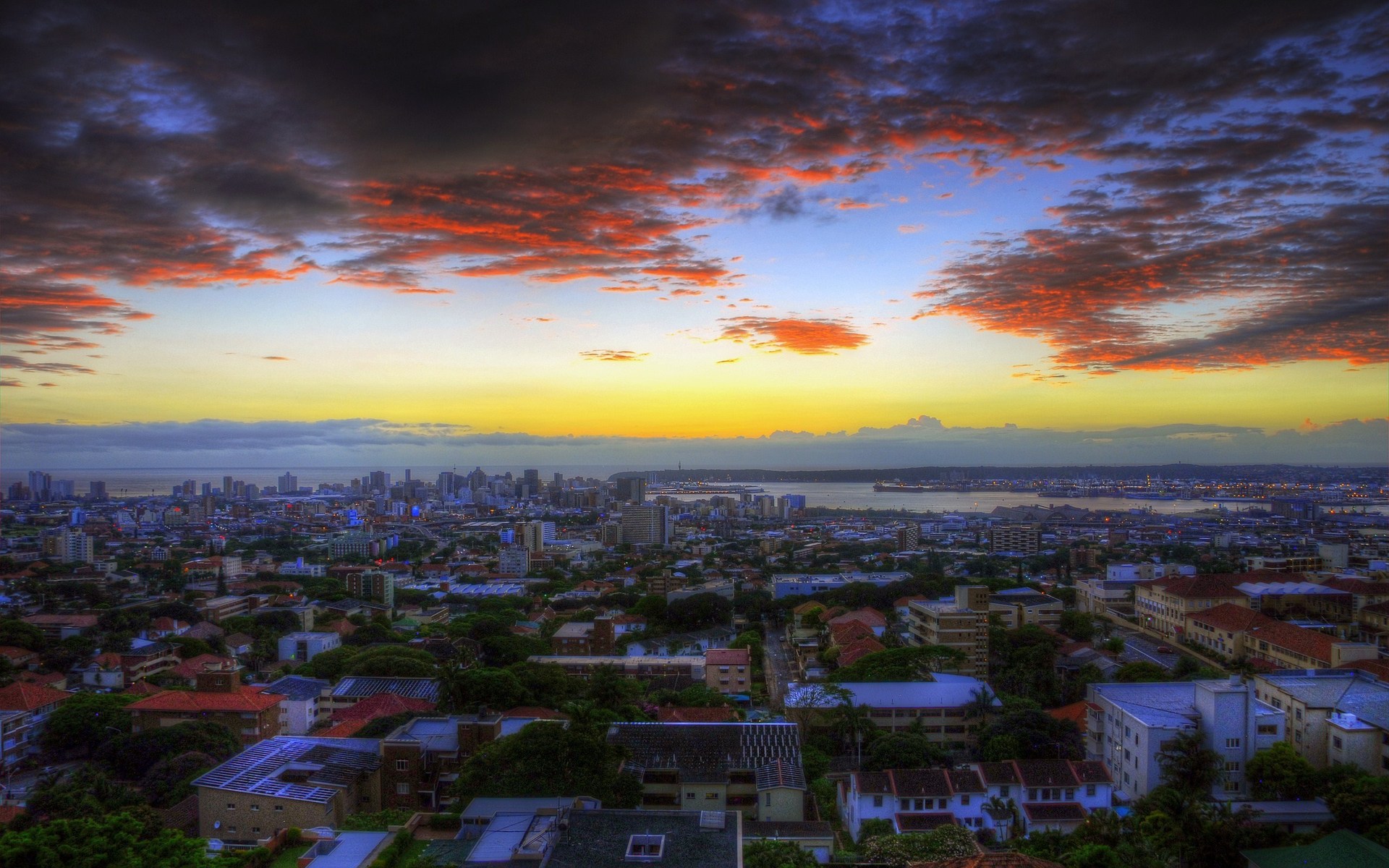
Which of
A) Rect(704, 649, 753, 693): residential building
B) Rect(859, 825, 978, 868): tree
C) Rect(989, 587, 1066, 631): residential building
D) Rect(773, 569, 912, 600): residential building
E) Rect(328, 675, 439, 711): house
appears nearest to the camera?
Rect(859, 825, 978, 868): tree

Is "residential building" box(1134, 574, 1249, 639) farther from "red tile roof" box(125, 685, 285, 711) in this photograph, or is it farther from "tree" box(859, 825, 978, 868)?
"red tile roof" box(125, 685, 285, 711)

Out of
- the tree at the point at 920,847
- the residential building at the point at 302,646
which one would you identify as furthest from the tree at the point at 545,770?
the residential building at the point at 302,646

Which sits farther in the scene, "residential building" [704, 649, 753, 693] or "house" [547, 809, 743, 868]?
"residential building" [704, 649, 753, 693]

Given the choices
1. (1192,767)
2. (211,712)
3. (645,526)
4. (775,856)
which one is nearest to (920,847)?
(775,856)

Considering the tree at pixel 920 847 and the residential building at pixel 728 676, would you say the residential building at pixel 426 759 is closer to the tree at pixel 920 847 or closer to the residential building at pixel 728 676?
the tree at pixel 920 847

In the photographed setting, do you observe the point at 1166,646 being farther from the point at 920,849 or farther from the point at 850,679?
the point at 920,849

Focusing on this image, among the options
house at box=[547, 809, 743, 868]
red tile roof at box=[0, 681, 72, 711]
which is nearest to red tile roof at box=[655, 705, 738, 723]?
house at box=[547, 809, 743, 868]
